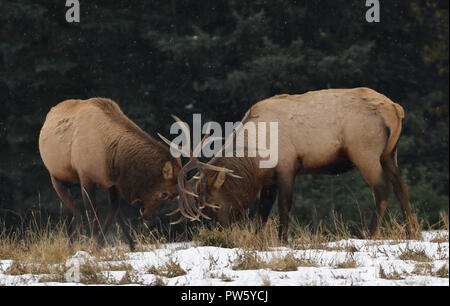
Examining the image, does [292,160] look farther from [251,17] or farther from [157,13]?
[157,13]

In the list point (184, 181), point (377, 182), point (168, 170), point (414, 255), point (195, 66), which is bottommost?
point (414, 255)

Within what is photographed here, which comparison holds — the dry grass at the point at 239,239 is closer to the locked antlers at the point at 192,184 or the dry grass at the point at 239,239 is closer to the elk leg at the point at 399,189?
the locked antlers at the point at 192,184

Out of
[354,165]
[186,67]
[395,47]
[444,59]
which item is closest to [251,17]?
[186,67]

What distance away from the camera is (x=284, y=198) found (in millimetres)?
8867

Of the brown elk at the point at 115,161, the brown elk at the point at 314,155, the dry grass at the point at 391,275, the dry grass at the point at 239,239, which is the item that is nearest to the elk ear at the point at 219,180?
the brown elk at the point at 314,155

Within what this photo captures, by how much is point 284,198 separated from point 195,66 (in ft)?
21.9

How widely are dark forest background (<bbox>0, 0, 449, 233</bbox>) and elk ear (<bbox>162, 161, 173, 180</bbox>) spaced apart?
451cm

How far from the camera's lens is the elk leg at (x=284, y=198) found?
8875 mm

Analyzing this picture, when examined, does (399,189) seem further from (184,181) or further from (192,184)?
(184,181)

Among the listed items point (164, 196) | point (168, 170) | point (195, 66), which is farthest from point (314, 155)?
point (195, 66)

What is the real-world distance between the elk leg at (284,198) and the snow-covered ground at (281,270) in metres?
1.44

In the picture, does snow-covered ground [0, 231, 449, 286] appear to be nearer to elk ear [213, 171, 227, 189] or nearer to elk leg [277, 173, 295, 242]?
elk leg [277, 173, 295, 242]

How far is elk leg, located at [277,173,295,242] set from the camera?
8.88m

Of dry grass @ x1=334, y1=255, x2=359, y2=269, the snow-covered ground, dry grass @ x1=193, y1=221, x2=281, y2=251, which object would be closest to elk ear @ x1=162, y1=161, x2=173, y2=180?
dry grass @ x1=193, y1=221, x2=281, y2=251
